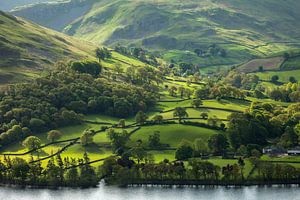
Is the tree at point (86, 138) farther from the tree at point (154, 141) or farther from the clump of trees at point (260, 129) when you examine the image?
the clump of trees at point (260, 129)

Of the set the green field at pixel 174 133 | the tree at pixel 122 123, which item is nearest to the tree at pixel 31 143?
the green field at pixel 174 133

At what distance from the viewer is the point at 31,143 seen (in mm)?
179000

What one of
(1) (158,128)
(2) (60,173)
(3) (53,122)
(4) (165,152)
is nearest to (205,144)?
(4) (165,152)

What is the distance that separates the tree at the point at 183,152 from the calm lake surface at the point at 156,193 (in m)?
16.5

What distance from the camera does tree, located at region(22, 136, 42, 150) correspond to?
A: 17884cm

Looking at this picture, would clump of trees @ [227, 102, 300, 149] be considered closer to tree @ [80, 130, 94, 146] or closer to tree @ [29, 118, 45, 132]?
tree @ [80, 130, 94, 146]

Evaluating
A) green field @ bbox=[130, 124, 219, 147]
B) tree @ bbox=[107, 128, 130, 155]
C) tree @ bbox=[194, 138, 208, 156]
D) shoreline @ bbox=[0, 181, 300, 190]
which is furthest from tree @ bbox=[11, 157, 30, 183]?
tree @ bbox=[194, 138, 208, 156]

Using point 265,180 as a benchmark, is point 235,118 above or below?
above

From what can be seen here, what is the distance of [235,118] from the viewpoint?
188m

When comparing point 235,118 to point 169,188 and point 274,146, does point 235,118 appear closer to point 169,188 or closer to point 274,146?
point 274,146

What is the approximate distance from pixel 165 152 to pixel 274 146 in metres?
29.6

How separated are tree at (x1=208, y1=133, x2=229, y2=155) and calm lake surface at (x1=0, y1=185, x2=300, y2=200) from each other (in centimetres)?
2327

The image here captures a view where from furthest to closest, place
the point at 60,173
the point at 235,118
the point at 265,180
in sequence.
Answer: the point at 235,118 < the point at 60,173 < the point at 265,180

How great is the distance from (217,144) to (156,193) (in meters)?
30.5
